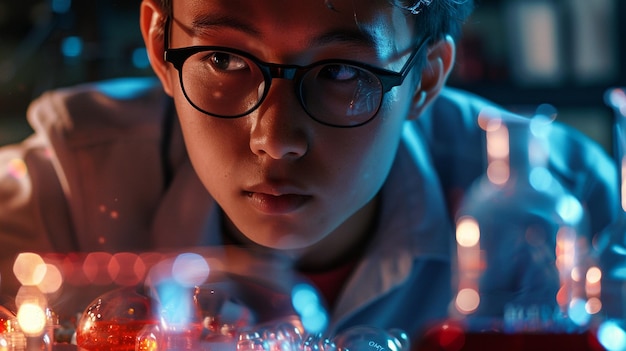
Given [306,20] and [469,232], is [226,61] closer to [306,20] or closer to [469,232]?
[306,20]

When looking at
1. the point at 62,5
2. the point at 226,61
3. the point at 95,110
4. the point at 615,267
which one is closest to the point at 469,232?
the point at 615,267

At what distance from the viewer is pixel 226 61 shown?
830mm

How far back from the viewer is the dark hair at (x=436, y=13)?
34.0 inches

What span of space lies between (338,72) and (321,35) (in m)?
0.04

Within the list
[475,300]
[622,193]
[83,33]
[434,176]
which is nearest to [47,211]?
[83,33]

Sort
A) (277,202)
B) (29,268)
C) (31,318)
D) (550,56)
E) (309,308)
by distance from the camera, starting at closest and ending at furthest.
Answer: (31,318) < (277,202) < (309,308) < (29,268) < (550,56)

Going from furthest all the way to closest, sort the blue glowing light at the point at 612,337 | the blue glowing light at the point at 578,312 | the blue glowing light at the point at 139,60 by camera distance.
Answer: the blue glowing light at the point at 139,60 < the blue glowing light at the point at 578,312 < the blue glowing light at the point at 612,337

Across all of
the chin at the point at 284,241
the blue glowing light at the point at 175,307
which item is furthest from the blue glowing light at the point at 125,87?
the blue glowing light at the point at 175,307

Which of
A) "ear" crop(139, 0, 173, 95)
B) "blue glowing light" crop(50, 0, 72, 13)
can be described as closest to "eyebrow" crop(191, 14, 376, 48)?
"ear" crop(139, 0, 173, 95)

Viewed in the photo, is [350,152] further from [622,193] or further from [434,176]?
[434,176]

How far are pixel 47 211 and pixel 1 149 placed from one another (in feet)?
0.47

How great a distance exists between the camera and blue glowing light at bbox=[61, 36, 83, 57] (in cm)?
131

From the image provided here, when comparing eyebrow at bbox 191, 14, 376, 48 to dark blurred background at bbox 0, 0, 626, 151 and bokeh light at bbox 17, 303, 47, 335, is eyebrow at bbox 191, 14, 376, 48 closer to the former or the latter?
bokeh light at bbox 17, 303, 47, 335

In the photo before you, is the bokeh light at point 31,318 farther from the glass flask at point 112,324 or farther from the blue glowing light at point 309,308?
the blue glowing light at point 309,308
